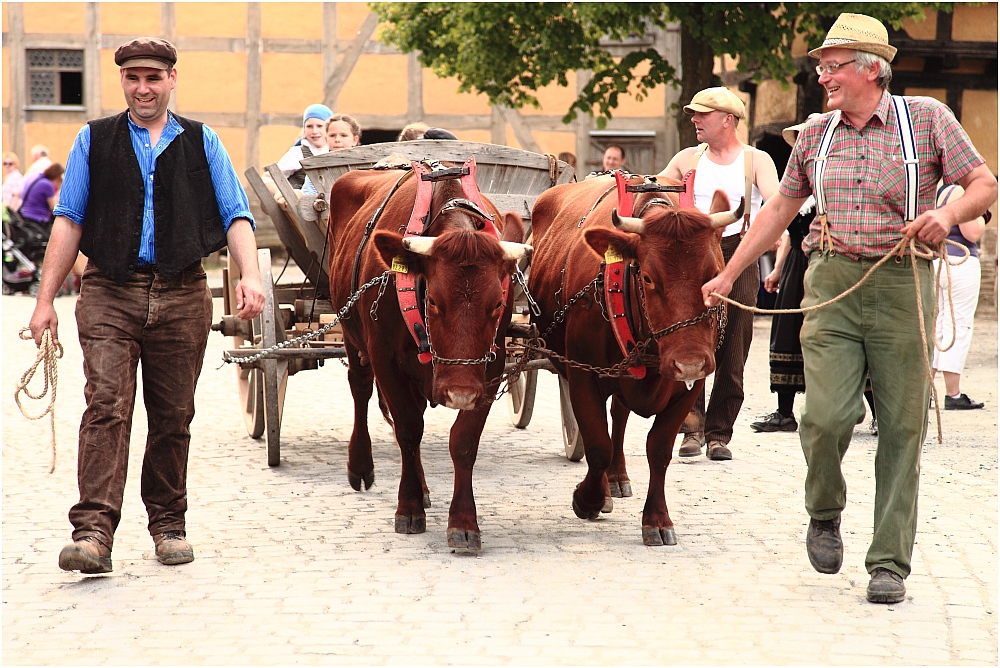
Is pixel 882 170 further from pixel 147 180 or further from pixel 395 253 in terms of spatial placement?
pixel 147 180

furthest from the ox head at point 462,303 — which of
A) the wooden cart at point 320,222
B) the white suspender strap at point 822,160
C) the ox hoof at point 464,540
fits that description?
the wooden cart at point 320,222

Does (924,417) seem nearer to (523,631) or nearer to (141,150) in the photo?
(523,631)

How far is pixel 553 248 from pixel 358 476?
A: 171 cm

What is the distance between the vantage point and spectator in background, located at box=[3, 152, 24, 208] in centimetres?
2312

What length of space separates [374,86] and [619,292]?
21.3 m

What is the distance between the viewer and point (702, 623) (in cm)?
455

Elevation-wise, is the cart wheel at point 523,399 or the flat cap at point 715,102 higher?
the flat cap at point 715,102

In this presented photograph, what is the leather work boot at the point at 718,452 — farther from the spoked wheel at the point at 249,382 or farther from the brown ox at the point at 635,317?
the spoked wheel at the point at 249,382

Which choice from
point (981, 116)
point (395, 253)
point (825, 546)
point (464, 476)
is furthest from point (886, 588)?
point (981, 116)

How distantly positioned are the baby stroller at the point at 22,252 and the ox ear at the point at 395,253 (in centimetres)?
1673

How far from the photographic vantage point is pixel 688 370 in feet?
16.9

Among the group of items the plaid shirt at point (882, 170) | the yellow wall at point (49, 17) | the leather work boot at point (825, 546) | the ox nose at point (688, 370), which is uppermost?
the yellow wall at point (49, 17)

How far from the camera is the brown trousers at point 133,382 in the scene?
16.8 feet

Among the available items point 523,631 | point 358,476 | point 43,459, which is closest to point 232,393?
point 43,459
